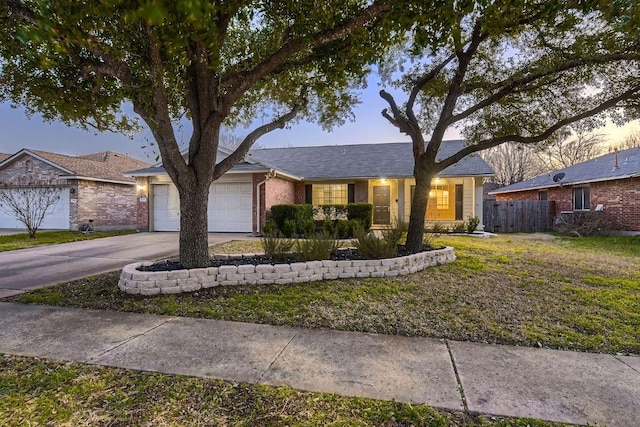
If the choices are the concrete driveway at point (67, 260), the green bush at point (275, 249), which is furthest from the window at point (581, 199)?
the concrete driveway at point (67, 260)

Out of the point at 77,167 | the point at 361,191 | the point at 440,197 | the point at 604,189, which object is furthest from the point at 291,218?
the point at 604,189

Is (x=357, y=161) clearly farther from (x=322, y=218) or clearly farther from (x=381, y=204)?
(x=322, y=218)

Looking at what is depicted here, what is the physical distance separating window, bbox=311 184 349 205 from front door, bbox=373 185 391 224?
1534 millimetres

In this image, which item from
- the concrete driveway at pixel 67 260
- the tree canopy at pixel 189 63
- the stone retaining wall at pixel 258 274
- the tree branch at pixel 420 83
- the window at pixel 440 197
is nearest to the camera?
the tree canopy at pixel 189 63

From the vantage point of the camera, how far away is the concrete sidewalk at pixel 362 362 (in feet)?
7.50

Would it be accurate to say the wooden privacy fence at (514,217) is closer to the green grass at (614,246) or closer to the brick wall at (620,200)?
the brick wall at (620,200)

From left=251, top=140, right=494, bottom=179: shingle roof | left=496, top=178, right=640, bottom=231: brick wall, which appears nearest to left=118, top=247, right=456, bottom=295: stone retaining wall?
left=251, top=140, right=494, bottom=179: shingle roof

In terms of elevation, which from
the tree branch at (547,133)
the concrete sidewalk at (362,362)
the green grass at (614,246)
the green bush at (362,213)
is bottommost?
A: the concrete sidewalk at (362,362)

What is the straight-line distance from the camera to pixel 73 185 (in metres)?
15.1

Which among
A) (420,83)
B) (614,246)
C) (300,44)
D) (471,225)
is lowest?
(614,246)

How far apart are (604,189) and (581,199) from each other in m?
1.46

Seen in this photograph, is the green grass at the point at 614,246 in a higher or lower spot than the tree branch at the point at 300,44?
lower

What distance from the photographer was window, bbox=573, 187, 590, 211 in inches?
589

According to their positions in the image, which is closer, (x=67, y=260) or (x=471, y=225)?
(x=67, y=260)
